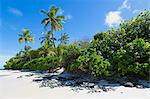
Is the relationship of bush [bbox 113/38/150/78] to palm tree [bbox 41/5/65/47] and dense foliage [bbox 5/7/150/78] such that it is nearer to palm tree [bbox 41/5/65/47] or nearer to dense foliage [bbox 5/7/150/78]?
dense foliage [bbox 5/7/150/78]

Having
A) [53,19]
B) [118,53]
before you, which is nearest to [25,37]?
[53,19]

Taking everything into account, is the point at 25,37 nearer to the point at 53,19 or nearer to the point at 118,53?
the point at 53,19

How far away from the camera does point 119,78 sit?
63.0 feet

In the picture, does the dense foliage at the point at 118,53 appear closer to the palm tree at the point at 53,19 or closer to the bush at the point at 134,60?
the bush at the point at 134,60

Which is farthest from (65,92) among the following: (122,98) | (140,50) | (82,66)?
(140,50)

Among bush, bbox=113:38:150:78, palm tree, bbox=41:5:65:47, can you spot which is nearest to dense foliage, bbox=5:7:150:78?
bush, bbox=113:38:150:78

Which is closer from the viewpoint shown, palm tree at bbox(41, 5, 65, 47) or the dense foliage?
the dense foliage

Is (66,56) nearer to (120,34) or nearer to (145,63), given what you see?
(120,34)

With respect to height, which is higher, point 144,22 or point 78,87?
point 144,22

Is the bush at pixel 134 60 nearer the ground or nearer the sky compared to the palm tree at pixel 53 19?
nearer the ground

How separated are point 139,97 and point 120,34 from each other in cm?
949

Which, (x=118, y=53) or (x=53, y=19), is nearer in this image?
(x=118, y=53)

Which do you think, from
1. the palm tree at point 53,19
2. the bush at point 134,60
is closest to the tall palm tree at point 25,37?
the palm tree at point 53,19

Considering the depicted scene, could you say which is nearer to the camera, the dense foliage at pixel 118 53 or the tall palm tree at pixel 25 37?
the dense foliage at pixel 118 53
